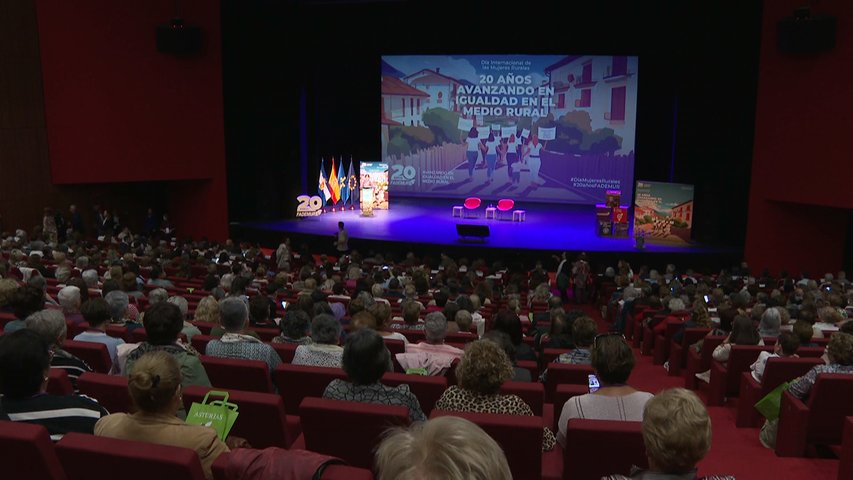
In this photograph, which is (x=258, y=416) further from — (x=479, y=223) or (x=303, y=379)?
(x=479, y=223)

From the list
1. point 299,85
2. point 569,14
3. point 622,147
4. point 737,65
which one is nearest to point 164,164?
point 299,85

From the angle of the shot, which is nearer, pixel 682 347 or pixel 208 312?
pixel 208 312

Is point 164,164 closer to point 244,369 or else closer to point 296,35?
point 296,35

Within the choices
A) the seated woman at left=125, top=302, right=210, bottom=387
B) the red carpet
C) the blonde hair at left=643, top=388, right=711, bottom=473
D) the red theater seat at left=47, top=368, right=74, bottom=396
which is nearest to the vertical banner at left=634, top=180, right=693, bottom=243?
the red carpet

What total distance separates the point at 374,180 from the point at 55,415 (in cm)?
1781

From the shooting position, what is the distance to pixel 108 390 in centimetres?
364

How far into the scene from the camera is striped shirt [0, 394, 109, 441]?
296 centimetres

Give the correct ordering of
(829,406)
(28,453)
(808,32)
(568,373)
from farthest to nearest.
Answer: (808,32)
(568,373)
(829,406)
(28,453)

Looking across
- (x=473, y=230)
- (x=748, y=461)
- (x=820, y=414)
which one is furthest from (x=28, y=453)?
(x=473, y=230)

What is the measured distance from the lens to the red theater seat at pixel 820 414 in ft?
14.8

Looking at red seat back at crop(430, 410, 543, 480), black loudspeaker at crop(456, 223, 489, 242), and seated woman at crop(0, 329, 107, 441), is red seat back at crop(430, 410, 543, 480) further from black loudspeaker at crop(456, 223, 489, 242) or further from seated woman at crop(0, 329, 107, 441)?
black loudspeaker at crop(456, 223, 489, 242)

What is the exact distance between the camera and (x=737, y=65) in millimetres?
16812

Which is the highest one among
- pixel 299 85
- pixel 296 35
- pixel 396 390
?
pixel 296 35

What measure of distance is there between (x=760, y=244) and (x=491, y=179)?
795 centimetres
